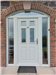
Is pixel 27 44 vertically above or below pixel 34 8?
below

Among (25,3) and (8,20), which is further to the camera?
(8,20)

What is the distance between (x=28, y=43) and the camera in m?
2.73

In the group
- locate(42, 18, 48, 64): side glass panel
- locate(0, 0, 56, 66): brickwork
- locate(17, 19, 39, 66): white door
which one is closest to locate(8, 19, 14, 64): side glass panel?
locate(0, 0, 56, 66): brickwork

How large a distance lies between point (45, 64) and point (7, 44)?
2.13 meters

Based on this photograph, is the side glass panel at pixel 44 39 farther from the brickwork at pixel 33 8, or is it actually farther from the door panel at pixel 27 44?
the door panel at pixel 27 44

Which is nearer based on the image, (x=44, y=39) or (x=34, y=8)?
(x=34, y=8)

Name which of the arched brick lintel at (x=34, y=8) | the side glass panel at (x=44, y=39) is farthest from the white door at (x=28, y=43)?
the arched brick lintel at (x=34, y=8)

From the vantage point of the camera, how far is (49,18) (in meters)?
2.63

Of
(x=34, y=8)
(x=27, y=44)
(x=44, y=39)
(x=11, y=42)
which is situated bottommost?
(x=27, y=44)

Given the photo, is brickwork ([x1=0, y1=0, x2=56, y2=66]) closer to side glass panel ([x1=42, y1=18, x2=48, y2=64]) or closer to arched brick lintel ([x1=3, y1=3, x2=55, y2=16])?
arched brick lintel ([x1=3, y1=3, x2=55, y2=16])

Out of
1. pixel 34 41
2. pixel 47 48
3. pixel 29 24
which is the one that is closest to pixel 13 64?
pixel 34 41

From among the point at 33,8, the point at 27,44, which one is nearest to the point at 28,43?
the point at 27,44

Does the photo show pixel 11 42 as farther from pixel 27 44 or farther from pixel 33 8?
pixel 33 8

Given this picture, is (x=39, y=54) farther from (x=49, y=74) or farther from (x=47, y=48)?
(x=49, y=74)
